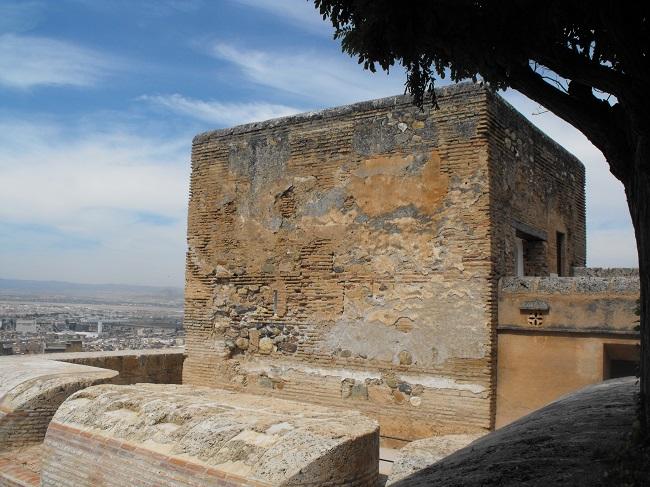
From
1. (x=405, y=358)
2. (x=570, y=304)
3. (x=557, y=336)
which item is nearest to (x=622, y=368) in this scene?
(x=557, y=336)

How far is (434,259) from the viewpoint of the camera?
25.7 ft

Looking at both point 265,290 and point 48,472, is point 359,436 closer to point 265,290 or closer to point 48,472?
point 48,472

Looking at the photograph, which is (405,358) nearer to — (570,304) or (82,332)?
(570,304)

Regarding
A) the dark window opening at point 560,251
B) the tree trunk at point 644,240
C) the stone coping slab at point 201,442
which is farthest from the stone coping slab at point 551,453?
the dark window opening at point 560,251

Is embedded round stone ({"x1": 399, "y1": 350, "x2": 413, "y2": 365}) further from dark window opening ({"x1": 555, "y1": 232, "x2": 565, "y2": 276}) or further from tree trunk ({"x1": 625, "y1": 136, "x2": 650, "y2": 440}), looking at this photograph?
tree trunk ({"x1": 625, "y1": 136, "x2": 650, "y2": 440})

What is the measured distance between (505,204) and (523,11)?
5252mm

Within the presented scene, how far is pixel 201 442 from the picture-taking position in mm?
4855

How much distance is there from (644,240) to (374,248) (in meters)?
5.60

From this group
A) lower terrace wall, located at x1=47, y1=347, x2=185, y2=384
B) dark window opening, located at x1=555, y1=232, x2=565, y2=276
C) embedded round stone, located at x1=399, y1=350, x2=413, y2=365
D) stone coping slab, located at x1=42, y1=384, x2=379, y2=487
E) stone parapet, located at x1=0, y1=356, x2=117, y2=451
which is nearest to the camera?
stone coping slab, located at x1=42, y1=384, x2=379, y2=487

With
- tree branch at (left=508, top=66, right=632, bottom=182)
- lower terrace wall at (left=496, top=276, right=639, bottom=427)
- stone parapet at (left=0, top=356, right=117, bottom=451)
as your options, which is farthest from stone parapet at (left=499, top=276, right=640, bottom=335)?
stone parapet at (left=0, top=356, right=117, bottom=451)

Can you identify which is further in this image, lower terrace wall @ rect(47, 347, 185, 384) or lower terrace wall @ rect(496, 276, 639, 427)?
lower terrace wall @ rect(47, 347, 185, 384)

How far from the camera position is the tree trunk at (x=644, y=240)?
275cm

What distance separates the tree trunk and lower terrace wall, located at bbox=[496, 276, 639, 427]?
4425mm

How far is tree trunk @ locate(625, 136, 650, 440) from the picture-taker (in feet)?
9.02
